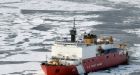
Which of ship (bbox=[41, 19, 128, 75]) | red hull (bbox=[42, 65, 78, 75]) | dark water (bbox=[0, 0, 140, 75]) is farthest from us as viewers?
dark water (bbox=[0, 0, 140, 75])

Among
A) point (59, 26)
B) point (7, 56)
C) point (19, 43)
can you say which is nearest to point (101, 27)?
point (59, 26)

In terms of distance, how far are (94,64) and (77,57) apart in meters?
1.28

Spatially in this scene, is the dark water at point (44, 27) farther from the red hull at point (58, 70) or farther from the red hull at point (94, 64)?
the red hull at point (58, 70)

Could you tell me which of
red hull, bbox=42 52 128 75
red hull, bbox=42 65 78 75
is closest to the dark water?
red hull, bbox=42 52 128 75

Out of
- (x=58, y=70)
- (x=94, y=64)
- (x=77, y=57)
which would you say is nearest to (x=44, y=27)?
(x=94, y=64)

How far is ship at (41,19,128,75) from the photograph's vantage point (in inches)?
849

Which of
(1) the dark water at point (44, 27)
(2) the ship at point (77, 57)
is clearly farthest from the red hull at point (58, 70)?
(1) the dark water at point (44, 27)

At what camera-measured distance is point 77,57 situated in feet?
74.1

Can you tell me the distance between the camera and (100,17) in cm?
4694

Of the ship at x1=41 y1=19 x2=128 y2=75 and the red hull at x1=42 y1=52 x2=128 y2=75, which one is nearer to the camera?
the red hull at x1=42 y1=52 x2=128 y2=75

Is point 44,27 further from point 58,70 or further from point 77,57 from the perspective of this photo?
point 58,70

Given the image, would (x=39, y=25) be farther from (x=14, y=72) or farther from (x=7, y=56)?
(x=14, y=72)

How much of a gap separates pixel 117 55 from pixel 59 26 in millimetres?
15751

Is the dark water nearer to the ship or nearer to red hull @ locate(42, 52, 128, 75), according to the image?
red hull @ locate(42, 52, 128, 75)
